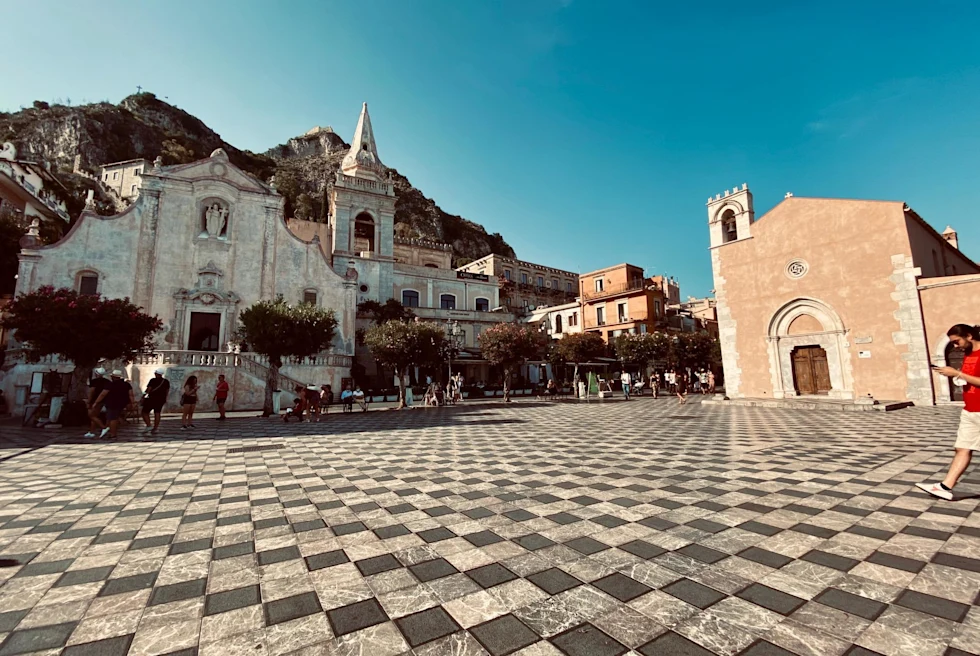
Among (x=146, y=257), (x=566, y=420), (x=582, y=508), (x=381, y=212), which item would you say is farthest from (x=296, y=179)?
(x=582, y=508)

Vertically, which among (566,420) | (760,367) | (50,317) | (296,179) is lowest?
(566,420)

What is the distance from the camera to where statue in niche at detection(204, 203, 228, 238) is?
80.4 feet

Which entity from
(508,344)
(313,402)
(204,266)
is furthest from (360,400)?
(204,266)

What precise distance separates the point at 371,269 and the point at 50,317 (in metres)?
22.2

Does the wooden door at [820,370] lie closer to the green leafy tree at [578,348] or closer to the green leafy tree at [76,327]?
the green leafy tree at [578,348]

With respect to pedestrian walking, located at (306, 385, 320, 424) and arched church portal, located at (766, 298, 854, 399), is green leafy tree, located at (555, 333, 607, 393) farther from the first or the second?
pedestrian walking, located at (306, 385, 320, 424)

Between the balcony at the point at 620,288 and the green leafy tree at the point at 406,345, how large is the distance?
22591 mm

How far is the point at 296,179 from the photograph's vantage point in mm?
69625

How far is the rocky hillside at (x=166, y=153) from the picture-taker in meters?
59.0

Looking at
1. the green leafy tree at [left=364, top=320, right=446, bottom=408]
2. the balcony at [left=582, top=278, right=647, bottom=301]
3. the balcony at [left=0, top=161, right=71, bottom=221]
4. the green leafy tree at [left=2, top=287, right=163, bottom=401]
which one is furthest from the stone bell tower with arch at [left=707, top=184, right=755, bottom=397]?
the balcony at [left=0, top=161, right=71, bottom=221]

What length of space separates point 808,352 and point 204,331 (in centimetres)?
3114

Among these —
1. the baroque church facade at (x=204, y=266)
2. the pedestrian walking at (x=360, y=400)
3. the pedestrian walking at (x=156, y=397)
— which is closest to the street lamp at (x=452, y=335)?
the pedestrian walking at (x=360, y=400)

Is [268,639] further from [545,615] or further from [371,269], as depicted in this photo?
[371,269]

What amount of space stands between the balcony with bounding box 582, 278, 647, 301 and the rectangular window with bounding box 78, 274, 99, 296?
119 feet
